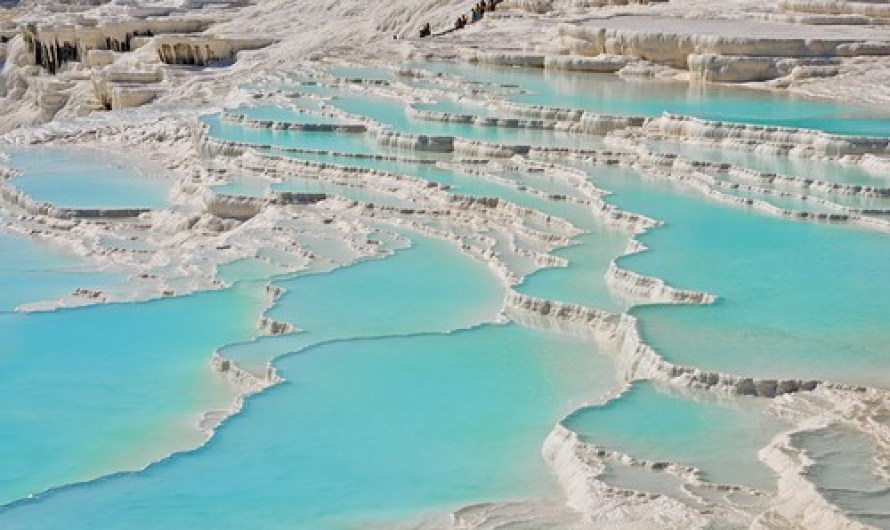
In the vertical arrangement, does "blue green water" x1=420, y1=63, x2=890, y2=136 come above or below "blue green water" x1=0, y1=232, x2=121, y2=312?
above

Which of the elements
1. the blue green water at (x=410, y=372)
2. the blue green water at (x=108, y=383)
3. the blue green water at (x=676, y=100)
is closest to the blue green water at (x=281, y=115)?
the blue green water at (x=676, y=100)

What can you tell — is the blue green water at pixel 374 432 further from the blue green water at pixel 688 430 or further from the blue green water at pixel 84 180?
the blue green water at pixel 84 180

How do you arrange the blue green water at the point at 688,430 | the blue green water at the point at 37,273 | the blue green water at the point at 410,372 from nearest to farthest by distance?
1. the blue green water at the point at 688,430
2. the blue green water at the point at 410,372
3. the blue green water at the point at 37,273

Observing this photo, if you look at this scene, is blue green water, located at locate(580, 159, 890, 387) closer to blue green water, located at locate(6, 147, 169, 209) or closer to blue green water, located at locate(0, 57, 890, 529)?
blue green water, located at locate(0, 57, 890, 529)

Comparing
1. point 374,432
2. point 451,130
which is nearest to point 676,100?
point 451,130

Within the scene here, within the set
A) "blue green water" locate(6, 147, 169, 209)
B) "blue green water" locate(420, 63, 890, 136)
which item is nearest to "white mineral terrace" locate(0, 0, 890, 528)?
"blue green water" locate(6, 147, 169, 209)

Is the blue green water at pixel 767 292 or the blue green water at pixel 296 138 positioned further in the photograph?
the blue green water at pixel 296 138

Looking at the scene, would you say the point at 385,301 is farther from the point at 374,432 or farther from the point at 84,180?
the point at 84,180
